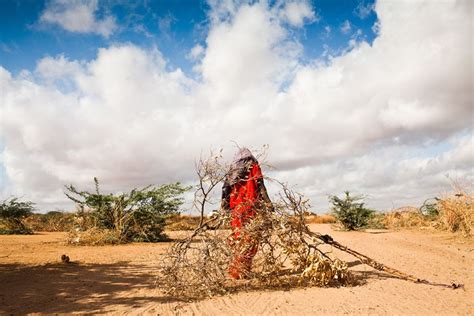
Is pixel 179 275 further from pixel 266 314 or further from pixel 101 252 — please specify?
pixel 101 252

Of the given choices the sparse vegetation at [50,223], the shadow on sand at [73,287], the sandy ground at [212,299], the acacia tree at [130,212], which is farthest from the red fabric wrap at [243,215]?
the sparse vegetation at [50,223]

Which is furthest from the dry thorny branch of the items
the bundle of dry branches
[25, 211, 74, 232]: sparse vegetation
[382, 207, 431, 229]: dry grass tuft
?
[25, 211, 74, 232]: sparse vegetation

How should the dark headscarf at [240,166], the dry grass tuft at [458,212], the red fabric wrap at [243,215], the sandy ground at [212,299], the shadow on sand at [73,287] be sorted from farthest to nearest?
the dry grass tuft at [458,212] < the dark headscarf at [240,166] < the red fabric wrap at [243,215] < the shadow on sand at [73,287] < the sandy ground at [212,299]

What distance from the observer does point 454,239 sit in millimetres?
13617

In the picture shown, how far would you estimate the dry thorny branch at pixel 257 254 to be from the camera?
620 centimetres

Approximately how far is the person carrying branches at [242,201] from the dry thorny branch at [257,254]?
0.16ft

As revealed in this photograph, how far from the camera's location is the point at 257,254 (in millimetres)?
6816

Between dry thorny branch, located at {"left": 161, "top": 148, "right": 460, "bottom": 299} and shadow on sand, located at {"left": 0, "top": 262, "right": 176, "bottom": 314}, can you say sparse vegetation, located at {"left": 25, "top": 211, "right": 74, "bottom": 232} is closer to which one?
shadow on sand, located at {"left": 0, "top": 262, "right": 176, "bottom": 314}

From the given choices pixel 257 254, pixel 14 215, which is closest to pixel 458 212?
pixel 257 254

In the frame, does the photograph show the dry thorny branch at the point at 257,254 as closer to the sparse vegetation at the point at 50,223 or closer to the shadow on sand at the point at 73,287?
the shadow on sand at the point at 73,287

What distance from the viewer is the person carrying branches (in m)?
6.62

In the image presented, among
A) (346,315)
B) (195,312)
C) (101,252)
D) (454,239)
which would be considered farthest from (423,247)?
(101,252)

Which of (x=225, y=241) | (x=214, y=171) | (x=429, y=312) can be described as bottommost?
(x=429, y=312)

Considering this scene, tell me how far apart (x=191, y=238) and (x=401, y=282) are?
3882 mm
